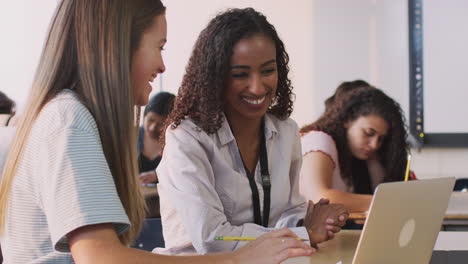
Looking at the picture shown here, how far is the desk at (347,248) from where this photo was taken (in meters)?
1.82

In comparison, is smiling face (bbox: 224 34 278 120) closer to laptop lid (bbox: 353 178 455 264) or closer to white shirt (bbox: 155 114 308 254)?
white shirt (bbox: 155 114 308 254)

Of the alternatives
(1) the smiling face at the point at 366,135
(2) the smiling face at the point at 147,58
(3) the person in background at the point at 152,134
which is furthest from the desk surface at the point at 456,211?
(3) the person in background at the point at 152,134

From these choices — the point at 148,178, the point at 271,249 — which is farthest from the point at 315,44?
the point at 271,249

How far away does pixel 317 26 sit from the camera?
5320 millimetres

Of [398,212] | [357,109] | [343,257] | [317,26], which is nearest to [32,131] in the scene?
[398,212]

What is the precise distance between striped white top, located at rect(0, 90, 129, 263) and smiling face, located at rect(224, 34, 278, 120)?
0.90 m

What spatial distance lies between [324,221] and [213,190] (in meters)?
0.35

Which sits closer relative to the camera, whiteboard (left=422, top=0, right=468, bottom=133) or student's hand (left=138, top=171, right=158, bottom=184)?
student's hand (left=138, top=171, right=158, bottom=184)

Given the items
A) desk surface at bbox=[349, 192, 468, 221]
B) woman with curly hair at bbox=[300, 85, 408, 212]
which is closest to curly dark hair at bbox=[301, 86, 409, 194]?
woman with curly hair at bbox=[300, 85, 408, 212]

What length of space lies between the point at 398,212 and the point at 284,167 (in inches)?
30.2

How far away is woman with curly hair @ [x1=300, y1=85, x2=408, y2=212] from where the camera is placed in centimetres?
314

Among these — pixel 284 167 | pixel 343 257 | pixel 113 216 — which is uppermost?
pixel 113 216

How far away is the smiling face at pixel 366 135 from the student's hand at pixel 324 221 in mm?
1228

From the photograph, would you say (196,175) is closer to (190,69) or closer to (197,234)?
(197,234)
